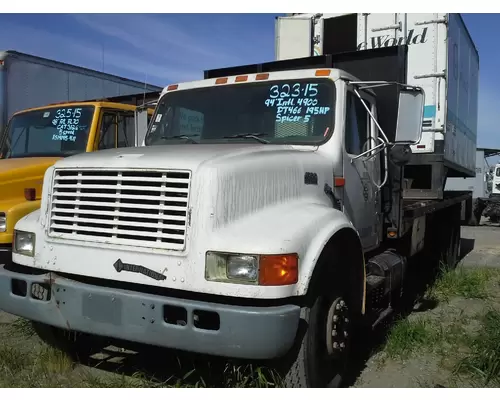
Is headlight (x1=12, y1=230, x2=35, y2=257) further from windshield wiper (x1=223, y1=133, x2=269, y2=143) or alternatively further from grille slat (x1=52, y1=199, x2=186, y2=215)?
windshield wiper (x1=223, y1=133, x2=269, y2=143)

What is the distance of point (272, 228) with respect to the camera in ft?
9.51

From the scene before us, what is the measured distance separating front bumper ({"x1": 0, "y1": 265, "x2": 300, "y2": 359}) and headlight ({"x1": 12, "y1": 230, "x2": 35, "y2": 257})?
220mm

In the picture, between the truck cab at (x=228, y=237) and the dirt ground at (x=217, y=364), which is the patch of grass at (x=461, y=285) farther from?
the truck cab at (x=228, y=237)

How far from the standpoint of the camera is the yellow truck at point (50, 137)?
5316 mm

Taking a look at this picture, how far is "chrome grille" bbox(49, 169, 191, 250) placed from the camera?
9.53 ft

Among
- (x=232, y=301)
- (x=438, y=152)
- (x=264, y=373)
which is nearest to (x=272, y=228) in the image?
(x=232, y=301)

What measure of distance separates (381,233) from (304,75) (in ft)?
5.51

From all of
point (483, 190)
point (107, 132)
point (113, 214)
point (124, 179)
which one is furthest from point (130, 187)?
point (483, 190)

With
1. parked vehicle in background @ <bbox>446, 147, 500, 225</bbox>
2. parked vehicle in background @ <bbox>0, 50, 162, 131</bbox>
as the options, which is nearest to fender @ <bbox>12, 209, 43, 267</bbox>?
parked vehicle in background @ <bbox>0, 50, 162, 131</bbox>

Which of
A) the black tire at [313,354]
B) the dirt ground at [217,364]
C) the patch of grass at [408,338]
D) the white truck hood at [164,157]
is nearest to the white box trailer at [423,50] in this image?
the dirt ground at [217,364]

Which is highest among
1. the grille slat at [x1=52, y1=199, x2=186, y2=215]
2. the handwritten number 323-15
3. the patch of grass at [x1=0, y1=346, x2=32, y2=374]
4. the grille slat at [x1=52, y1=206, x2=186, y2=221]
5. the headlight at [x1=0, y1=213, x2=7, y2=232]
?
the handwritten number 323-15

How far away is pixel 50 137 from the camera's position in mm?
6141

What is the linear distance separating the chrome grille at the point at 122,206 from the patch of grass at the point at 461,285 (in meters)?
4.31

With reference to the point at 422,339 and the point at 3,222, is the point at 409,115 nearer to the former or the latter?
the point at 422,339
